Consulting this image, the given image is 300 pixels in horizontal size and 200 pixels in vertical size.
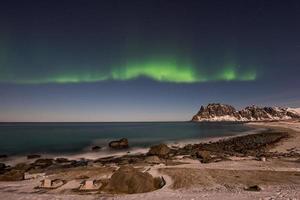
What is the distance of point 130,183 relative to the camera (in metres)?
18.1

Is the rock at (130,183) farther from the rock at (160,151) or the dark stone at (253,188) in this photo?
the rock at (160,151)

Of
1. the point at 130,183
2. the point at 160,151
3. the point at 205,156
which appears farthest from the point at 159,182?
the point at 160,151

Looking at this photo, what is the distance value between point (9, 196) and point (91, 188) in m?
5.20

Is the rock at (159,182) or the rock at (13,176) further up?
the rock at (13,176)

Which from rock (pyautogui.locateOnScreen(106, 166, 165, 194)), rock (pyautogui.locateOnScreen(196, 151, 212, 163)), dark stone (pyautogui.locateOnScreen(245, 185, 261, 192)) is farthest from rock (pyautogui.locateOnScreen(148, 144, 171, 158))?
dark stone (pyautogui.locateOnScreen(245, 185, 261, 192))

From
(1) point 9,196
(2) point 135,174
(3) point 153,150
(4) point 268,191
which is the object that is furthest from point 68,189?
(3) point 153,150

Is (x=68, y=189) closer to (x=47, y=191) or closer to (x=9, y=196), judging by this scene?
(x=47, y=191)

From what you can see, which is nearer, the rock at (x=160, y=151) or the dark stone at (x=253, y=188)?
the dark stone at (x=253, y=188)

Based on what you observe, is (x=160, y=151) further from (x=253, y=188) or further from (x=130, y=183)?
(x=253, y=188)

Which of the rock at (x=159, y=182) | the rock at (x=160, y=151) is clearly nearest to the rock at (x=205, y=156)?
the rock at (x=160, y=151)

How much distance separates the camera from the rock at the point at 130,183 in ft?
58.2

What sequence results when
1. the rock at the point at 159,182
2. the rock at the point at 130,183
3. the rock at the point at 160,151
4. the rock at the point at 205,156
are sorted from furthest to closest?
the rock at the point at 160,151 < the rock at the point at 205,156 < the rock at the point at 159,182 < the rock at the point at 130,183

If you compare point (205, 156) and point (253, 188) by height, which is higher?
point (205, 156)

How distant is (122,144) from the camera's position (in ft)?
202
